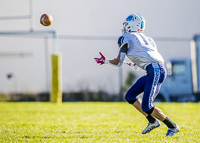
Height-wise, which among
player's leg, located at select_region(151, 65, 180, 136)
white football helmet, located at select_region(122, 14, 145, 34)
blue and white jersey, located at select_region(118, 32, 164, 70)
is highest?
white football helmet, located at select_region(122, 14, 145, 34)

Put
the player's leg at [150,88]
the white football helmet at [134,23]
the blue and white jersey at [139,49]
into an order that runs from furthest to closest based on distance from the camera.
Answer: the white football helmet at [134,23] → the blue and white jersey at [139,49] → the player's leg at [150,88]

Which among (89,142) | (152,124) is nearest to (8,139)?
(89,142)

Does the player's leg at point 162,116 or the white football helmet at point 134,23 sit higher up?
the white football helmet at point 134,23

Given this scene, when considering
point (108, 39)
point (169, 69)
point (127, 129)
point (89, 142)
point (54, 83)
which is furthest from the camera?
point (108, 39)

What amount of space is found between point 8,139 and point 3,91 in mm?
13321

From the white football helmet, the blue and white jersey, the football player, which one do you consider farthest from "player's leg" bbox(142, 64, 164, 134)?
the white football helmet

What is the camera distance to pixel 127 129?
255 inches

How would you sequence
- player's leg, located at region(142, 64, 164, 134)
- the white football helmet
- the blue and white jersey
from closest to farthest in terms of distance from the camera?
player's leg, located at region(142, 64, 164, 134), the blue and white jersey, the white football helmet

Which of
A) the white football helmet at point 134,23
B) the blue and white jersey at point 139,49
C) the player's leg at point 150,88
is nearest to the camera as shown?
the player's leg at point 150,88

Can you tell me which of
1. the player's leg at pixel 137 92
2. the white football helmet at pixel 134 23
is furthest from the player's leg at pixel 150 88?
the white football helmet at pixel 134 23

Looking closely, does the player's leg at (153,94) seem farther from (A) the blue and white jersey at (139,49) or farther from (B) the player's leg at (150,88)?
(A) the blue and white jersey at (139,49)

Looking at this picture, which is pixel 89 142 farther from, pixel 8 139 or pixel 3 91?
pixel 3 91

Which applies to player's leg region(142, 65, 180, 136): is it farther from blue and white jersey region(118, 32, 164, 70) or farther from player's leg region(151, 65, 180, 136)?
blue and white jersey region(118, 32, 164, 70)


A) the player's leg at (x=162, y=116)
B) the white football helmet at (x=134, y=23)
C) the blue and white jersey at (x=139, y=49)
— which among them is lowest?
the player's leg at (x=162, y=116)
